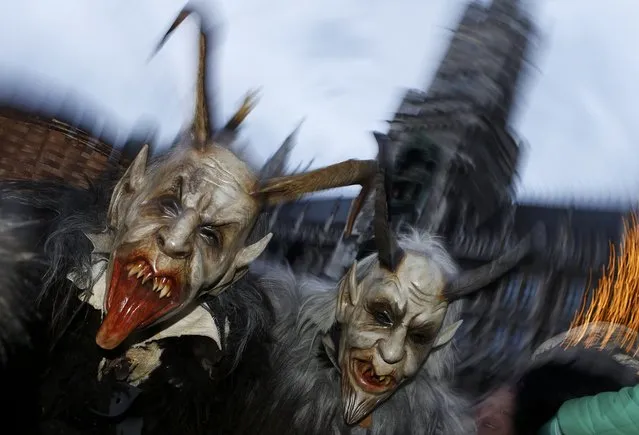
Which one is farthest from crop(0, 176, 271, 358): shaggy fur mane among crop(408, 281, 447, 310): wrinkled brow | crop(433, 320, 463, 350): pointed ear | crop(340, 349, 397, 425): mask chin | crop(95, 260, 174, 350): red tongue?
crop(433, 320, 463, 350): pointed ear

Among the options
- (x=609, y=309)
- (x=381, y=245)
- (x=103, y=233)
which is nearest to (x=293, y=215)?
(x=381, y=245)

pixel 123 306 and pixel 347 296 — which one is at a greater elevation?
pixel 347 296

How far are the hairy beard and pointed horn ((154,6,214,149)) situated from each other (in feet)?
2.52

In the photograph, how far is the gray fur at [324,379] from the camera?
2062 mm

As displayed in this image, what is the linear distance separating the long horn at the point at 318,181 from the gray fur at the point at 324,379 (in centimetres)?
29

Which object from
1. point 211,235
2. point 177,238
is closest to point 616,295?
point 211,235

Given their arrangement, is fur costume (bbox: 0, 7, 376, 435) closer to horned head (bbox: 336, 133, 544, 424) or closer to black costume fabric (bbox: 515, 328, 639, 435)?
horned head (bbox: 336, 133, 544, 424)

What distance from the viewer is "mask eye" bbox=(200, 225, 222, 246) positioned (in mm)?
1723

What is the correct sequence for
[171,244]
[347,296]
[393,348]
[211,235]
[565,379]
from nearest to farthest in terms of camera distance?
1. [171,244]
2. [211,235]
3. [393,348]
4. [347,296]
5. [565,379]

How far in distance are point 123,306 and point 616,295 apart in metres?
1.63

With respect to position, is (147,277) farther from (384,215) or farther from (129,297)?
(384,215)

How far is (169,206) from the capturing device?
5.56 feet

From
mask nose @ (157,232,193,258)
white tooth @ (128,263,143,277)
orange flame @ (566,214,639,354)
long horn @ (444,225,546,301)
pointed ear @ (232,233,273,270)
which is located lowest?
white tooth @ (128,263,143,277)

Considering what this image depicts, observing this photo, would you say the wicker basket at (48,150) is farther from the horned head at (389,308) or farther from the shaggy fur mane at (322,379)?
the horned head at (389,308)
